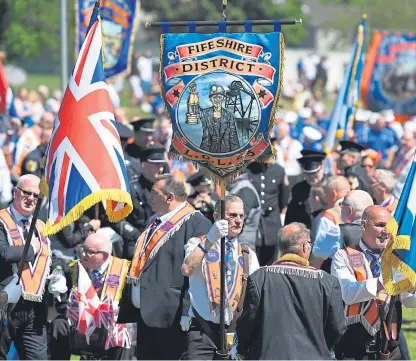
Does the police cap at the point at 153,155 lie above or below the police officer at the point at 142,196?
above

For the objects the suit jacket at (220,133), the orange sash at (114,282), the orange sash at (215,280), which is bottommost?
the orange sash at (114,282)

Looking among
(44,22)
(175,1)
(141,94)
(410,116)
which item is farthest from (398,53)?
(175,1)

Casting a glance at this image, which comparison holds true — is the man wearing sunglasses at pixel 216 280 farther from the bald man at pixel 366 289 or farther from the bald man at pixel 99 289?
the bald man at pixel 99 289

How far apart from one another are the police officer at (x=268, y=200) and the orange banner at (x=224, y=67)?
18.0 feet

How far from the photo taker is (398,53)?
27.6 meters

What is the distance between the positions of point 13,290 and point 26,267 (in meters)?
0.58

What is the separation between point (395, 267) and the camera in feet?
28.5

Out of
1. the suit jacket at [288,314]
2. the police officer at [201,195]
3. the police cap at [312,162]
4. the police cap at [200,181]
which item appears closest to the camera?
the suit jacket at [288,314]

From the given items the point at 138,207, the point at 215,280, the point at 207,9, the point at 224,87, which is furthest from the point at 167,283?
the point at 207,9

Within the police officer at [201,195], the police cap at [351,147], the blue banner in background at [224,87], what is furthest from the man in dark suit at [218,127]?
the police cap at [351,147]

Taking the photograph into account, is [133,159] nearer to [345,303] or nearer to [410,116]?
[345,303]

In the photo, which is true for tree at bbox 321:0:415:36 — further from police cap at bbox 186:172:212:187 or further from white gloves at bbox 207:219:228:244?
white gloves at bbox 207:219:228:244

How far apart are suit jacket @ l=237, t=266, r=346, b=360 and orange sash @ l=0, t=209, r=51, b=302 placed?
2.60 metres

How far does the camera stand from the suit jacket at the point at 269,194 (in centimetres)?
1422
